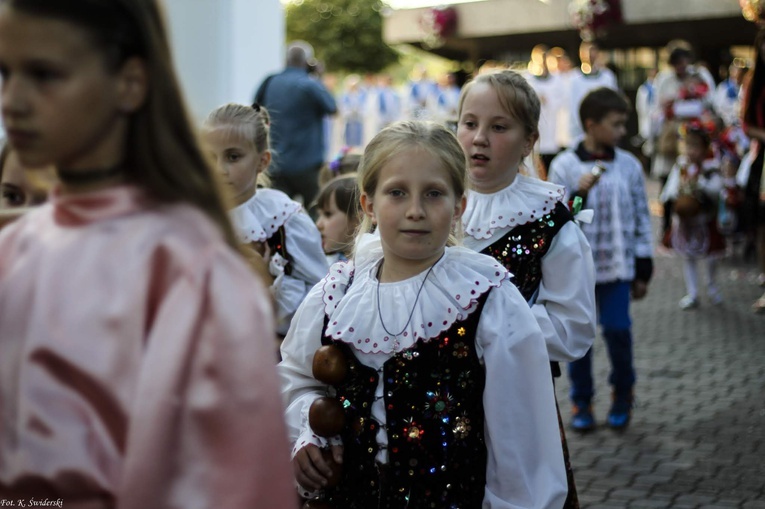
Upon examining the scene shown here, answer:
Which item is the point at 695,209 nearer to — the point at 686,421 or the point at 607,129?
the point at 686,421

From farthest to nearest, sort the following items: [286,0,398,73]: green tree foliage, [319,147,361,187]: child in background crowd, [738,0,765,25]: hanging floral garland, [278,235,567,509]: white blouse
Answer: [286,0,398,73]: green tree foliage
[738,0,765,25]: hanging floral garland
[319,147,361,187]: child in background crowd
[278,235,567,509]: white blouse

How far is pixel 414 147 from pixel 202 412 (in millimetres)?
1552

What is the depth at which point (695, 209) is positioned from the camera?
9.75 m

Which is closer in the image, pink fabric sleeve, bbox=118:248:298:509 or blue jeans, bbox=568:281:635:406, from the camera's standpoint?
pink fabric sleeve, bbox=118:248:298:509

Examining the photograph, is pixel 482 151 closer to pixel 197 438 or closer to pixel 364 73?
pixel 197 438

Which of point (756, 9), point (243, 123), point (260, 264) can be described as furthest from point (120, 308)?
point (756, 9)

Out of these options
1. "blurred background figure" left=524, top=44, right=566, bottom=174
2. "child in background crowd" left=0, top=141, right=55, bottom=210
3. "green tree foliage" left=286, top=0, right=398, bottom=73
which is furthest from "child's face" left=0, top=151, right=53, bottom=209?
"green tree foliage" left=286, top=0, right=398, bottom=73

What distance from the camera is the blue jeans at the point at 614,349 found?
19.5ft

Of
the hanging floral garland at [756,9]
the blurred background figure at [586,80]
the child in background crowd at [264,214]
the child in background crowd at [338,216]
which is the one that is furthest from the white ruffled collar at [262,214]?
the blurred background figure at [586,80]

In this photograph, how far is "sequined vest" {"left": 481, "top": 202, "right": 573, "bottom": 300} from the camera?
3475 millimetres

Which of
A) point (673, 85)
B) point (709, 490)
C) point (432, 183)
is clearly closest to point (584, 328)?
point (432, 183)

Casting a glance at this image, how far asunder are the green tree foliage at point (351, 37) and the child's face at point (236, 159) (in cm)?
4329

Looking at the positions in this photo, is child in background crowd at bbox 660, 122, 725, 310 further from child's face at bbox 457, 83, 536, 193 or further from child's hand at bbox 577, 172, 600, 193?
child's face at bbox 457, 83, 536, 193

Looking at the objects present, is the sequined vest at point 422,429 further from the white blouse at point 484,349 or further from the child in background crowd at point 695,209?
the child in background crowd at point 695,209
